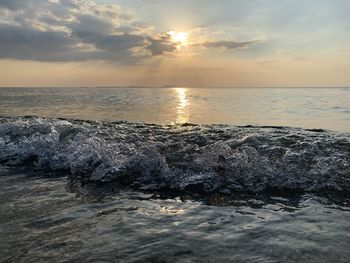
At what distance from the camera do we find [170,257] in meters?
4.48

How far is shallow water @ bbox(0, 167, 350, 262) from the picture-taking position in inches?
179

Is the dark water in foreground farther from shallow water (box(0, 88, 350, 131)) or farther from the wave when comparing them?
shallow water (box(0, 88, 350, 131))

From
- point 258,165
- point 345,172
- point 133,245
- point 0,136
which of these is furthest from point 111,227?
point 0,136

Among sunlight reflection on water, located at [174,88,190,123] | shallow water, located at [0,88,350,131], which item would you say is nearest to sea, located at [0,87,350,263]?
shallow water, located at [0,88,350,131]

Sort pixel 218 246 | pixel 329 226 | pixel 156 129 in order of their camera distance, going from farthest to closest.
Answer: pixel 156 129
pixel 329 226
pixel 218 246

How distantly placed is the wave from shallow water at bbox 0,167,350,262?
93 centimetres

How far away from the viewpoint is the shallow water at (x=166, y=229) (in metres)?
4.55

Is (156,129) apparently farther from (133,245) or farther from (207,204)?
(133,245)

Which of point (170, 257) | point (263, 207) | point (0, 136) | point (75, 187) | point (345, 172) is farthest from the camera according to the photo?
point (0, 136)

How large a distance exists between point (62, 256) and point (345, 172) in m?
6.75

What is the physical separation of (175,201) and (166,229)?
5.02ft

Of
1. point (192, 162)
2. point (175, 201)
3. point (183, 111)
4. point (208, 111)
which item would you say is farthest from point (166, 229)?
point (183, 111)

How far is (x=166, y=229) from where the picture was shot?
5.39 meters

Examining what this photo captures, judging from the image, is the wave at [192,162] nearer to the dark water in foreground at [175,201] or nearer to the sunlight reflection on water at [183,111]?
the dark water in foreground at [175,201]
